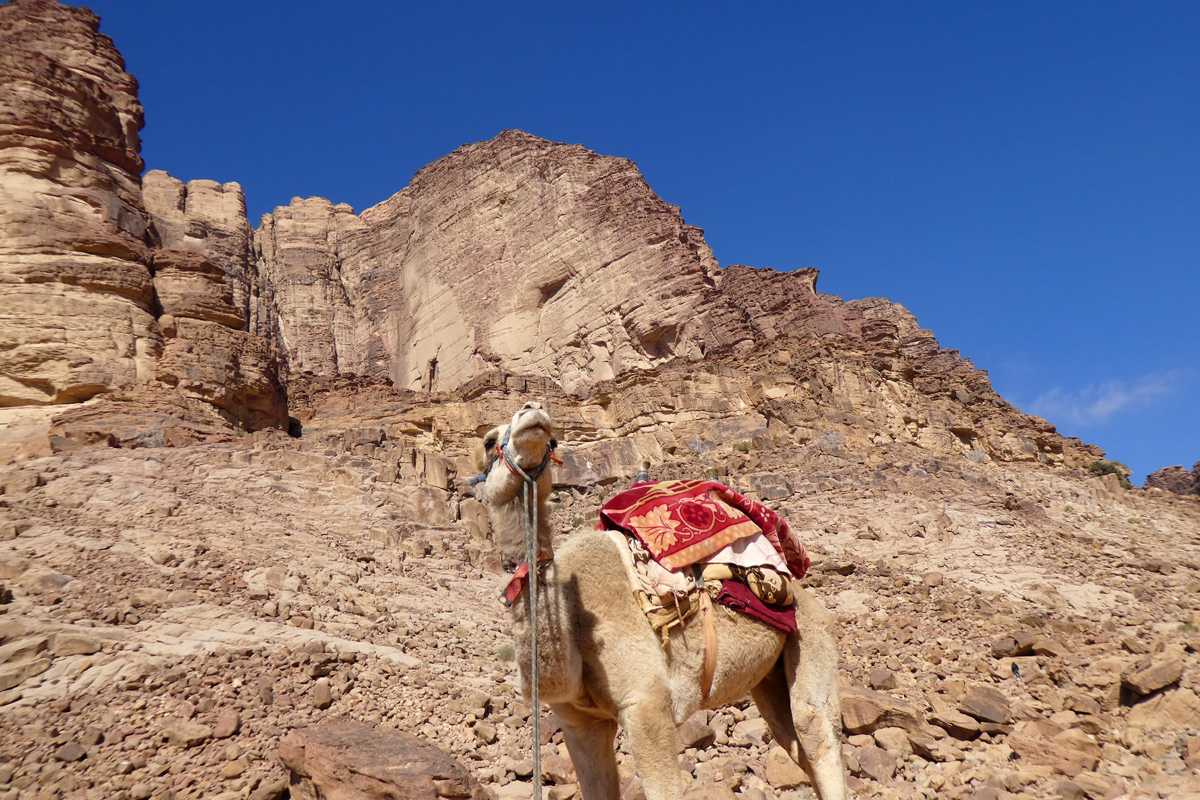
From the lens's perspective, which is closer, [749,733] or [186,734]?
[186,734]

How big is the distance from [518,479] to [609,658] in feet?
3.16

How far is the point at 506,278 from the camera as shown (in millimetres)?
36125

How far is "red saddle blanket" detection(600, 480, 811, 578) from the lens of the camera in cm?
386

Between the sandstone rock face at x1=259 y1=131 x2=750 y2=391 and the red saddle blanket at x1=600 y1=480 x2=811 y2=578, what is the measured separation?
2200 cm

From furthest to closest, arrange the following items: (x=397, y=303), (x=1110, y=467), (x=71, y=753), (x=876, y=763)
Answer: (x=397, y=303) < (x=1110, y=467) < (x=71, y=753) < (x=876, y=763)

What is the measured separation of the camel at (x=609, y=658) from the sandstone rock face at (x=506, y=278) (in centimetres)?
2279

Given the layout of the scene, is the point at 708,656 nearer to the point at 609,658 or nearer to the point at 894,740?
the point at 609,658

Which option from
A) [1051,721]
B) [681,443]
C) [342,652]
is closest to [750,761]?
[1051,721]

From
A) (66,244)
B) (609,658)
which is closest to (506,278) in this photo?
(66,244)

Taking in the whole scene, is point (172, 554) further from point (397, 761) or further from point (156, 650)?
point (397, 761)

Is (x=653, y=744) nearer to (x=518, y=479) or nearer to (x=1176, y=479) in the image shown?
(x=518, y=479)

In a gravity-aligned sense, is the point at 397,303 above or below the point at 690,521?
above

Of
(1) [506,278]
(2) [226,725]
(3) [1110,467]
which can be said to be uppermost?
(1) [506,278]

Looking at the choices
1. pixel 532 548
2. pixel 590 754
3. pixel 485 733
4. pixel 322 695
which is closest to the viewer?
pixel 532 548
